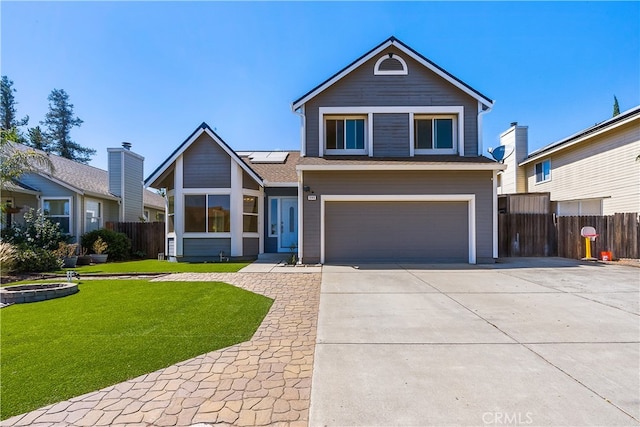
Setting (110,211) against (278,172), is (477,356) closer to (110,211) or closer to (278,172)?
(278,172)

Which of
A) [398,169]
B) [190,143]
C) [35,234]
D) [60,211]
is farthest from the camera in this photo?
[60,211]

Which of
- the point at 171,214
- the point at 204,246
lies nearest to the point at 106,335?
the point at 204,246

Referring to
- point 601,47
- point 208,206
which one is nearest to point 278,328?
point 208,206

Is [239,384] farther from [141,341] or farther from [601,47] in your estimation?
[601,47]

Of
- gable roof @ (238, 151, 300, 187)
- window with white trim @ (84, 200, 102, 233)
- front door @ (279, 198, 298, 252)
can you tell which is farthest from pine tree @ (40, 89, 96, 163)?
front door @ (279, 198, 298, 252)

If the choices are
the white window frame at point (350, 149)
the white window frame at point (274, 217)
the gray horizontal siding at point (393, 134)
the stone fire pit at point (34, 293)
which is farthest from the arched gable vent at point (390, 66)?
the stone fire pit at point (34, 293)

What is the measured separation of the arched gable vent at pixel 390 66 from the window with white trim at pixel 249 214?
7.21 metres

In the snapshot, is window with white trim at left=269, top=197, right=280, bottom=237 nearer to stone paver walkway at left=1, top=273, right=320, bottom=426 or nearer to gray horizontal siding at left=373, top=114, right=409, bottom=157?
gray horizontal siding at left=373, top=114, right=409, bottom=157

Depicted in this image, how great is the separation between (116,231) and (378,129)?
519 inches

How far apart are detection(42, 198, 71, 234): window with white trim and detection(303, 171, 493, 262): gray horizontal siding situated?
36.7 ft

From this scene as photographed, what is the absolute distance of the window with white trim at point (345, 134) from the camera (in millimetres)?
11742

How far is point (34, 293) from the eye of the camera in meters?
6.20

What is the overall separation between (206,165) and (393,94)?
8033 mm

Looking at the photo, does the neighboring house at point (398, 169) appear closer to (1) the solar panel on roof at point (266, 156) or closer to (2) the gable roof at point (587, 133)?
(1) the solar panel on roof at point (266, 156)
